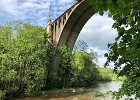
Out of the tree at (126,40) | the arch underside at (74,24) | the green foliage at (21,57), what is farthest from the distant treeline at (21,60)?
the tree at (126,40)

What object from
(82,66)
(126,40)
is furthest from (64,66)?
(126,40)

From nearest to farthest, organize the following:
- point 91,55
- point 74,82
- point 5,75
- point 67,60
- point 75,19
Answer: point 5,75, point 75,19, point 67,60, point 74,82, point 91,55

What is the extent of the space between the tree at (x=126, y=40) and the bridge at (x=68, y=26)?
35.5 metres

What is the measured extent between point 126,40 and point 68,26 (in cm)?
4718

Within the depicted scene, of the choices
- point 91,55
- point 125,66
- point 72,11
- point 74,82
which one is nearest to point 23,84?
point 72,11

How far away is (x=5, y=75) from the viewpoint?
32.7 m

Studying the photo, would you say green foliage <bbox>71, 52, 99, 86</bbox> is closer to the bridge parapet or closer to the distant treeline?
the bridge parapet

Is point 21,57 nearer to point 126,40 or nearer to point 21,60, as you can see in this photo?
point 21,60

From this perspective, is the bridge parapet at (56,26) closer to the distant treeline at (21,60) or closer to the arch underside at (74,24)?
the arch underside at (74,24)

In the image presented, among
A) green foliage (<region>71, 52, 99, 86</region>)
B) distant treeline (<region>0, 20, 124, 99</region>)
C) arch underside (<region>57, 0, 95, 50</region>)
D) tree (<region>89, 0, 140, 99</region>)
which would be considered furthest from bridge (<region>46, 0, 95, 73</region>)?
tree (<region>89, 0, 140, 99</region>)

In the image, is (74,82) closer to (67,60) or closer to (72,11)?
(67,60)

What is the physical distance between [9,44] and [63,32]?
15982 millimetres

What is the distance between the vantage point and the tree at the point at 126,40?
221 cm

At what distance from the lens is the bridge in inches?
1783
